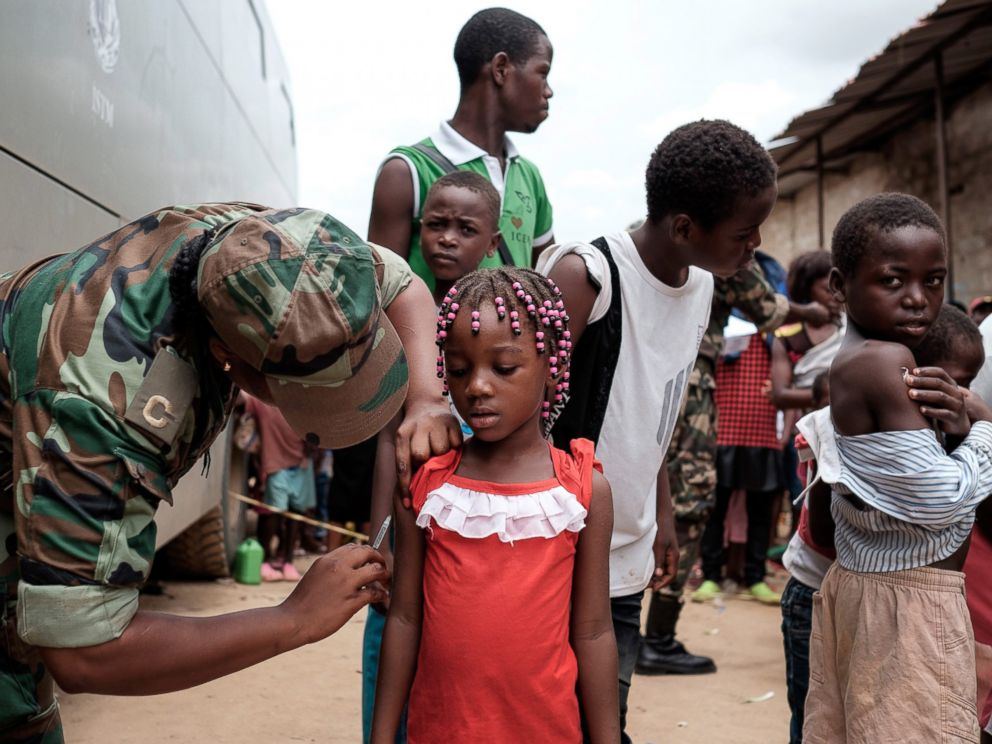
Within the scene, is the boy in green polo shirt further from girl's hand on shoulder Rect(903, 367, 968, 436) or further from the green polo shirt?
girl's hand on shoulder Rect(903, 367, 968, 436)

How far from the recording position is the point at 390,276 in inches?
81.9

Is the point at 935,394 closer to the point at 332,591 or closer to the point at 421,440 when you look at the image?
the point at 421,440

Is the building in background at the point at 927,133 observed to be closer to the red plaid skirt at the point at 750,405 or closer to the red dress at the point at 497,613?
the red plaid skirt at the point at 750,405

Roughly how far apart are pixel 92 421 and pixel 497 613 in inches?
31.7

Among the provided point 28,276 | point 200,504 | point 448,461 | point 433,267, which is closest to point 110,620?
point 28,276

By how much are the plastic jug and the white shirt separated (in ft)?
15.8

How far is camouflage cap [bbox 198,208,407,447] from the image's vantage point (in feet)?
4.76

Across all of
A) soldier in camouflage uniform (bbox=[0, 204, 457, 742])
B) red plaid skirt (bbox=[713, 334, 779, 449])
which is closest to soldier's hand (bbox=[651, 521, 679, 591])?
soldier in camouflage uniform (bbox=[0, 204, 457, 742])

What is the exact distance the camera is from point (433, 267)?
2.84 metres

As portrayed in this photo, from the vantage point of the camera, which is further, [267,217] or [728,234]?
[728,234]

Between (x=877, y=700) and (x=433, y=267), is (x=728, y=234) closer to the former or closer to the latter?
(x=433, y=267)

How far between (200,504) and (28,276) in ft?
12.8

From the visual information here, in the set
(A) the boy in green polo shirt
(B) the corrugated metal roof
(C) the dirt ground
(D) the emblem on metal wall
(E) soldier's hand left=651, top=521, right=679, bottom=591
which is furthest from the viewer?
(B) the corrugated metal roof

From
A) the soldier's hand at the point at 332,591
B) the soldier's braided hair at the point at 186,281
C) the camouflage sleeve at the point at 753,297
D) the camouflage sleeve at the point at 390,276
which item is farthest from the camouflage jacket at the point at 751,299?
the soldier's braided hair at the point at 186,281
